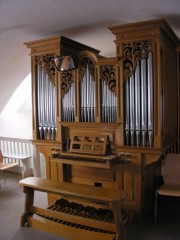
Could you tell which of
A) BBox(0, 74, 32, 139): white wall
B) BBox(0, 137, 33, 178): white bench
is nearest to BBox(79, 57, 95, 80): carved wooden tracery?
BBox(0, 137, 33, 178): white bench

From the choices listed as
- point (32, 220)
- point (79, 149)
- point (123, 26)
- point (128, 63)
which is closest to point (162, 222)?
point (79, 149)

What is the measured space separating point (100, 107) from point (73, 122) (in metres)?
0.45

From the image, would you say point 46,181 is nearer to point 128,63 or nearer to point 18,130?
point 128,63

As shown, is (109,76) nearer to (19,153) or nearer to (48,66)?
(48,66)

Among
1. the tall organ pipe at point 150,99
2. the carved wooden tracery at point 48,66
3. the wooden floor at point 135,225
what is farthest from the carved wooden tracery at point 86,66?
the wooden floor at point 135,225

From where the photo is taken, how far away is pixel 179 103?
402 centimetres

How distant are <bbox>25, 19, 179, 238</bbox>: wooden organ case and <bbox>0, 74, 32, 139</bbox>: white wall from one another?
204cm

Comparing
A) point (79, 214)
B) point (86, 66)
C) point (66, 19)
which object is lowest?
point (79, 214)

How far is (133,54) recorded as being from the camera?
10.2ft

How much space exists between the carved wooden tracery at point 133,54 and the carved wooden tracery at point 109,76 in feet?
0.63

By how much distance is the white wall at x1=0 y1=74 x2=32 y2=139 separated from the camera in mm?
5738

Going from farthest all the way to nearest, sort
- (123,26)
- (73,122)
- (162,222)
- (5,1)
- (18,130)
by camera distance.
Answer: (18,130) → (73,122) → (162,222) → (123,26) → (5,1)

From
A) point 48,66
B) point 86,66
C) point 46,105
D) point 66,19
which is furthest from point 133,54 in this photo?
point 46,105

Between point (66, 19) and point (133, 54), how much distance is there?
1.04m
